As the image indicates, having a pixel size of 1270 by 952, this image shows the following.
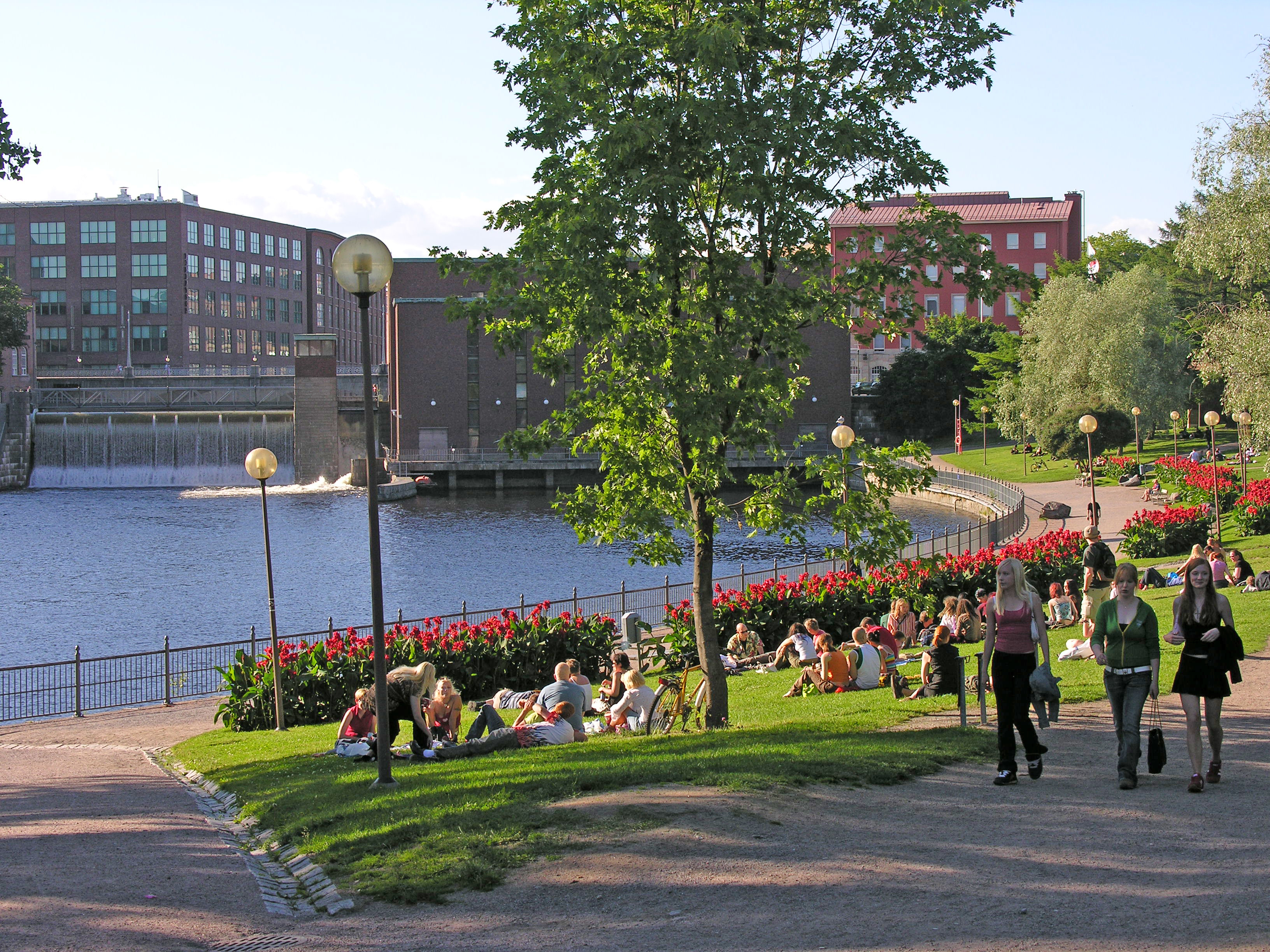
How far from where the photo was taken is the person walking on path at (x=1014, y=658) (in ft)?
29.3

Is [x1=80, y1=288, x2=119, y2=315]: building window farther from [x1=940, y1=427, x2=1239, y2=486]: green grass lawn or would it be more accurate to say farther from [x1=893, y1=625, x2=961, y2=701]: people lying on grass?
[x1=893, y1=625, x2=961, y2=701]: people lying on grass

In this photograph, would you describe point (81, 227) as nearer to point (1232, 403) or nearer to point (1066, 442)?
point (1066, 442)

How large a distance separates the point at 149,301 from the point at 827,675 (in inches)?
4601

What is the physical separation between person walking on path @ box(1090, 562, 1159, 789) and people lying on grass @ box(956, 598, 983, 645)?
10025mm

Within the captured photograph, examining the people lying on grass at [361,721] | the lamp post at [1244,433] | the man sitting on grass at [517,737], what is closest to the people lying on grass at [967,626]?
the man sitting on grass at [517,737]

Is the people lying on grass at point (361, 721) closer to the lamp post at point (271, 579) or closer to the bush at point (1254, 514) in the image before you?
the lamp post at point (271, 579)

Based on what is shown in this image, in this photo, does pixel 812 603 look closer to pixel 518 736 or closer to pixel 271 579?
pixel 271 579

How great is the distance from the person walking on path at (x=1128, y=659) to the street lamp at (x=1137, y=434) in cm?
5080

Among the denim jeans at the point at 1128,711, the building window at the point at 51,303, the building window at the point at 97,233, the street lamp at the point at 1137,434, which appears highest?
the building window at the point at 97,233

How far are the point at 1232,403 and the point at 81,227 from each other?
375 ft

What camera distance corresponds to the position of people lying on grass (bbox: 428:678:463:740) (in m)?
12.9

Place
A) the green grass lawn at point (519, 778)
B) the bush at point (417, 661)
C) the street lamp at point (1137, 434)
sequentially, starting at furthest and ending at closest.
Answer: the street lamp at point (1137, 434) < the bush at point (417, 661) < the green grass lawn at point (519, 778)

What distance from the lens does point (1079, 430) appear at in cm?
5850

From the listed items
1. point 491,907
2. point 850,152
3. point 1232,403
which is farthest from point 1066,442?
point 491,907
